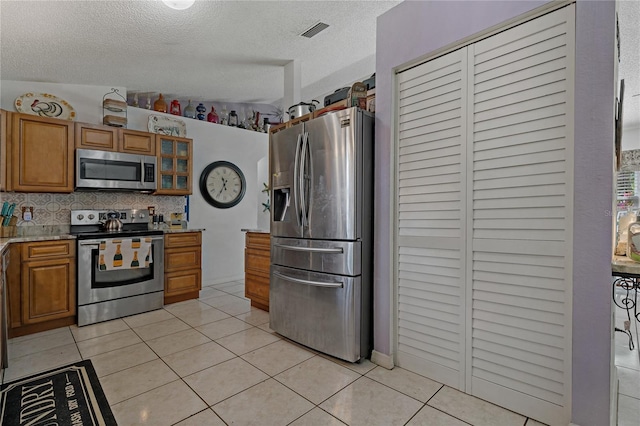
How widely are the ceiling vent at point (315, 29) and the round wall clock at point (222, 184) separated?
247cm

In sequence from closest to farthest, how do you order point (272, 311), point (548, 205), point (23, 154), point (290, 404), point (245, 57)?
point (548, 205)
point (290, 404)
point (272, 311)
point (23, 154)
point (245, 57)

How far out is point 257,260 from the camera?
3.57m

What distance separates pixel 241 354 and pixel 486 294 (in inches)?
71.9

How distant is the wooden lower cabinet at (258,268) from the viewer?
11.3ft

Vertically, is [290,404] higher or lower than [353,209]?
lower

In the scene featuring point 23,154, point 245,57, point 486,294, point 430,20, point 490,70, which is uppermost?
point 245,57

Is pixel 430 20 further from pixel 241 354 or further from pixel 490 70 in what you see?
pixel 241 354

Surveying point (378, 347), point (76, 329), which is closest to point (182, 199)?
point (76, 329)

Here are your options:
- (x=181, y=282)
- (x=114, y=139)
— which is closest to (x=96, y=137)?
(x=114, y=139)

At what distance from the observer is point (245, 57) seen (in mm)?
3598

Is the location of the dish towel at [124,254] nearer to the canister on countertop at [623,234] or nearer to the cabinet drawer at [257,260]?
the cabinet drawer at [257,260]

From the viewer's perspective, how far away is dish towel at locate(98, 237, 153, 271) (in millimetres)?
3148

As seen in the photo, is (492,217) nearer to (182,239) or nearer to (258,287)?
(258,287)

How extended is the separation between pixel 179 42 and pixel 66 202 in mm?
2222
